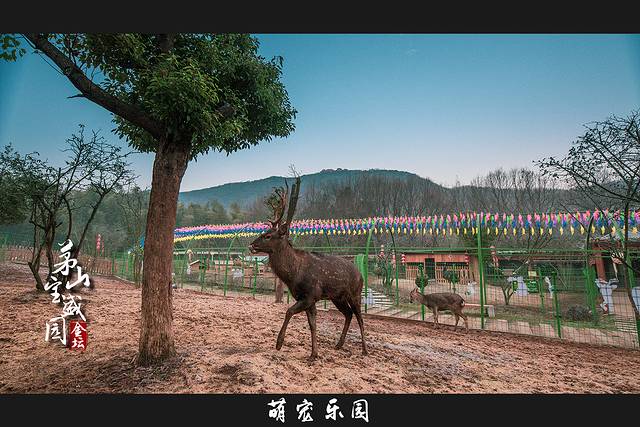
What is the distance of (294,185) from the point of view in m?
4.08

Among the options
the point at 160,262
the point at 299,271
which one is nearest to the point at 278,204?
the point at 299,271

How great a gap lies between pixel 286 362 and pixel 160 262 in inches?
77.5

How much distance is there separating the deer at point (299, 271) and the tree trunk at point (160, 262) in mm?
1077

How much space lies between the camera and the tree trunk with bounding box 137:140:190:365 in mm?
3607

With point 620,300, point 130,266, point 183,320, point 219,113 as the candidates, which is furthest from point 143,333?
point 130,266

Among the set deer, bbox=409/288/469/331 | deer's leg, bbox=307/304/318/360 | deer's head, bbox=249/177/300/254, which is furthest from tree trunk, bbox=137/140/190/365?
deer, bbox=409/288/469/331

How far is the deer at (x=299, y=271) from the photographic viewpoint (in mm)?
4070

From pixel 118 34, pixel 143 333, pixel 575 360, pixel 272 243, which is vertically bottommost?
pixel 575 360

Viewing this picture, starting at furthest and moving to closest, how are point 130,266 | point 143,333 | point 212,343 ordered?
point 130,266 < point 212,343 < point 143,333

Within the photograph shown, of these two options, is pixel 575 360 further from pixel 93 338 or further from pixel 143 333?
pixel 93 338

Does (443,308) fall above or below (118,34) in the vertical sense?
below

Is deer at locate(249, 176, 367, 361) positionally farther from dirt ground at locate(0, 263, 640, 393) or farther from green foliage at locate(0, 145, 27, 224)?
green foliage at locate(0, 145, 27, 224)

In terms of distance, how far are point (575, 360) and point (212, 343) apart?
594cm

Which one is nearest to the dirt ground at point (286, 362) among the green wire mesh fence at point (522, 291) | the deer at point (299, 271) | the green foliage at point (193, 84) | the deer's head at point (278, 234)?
the deer at point (299, 271)
